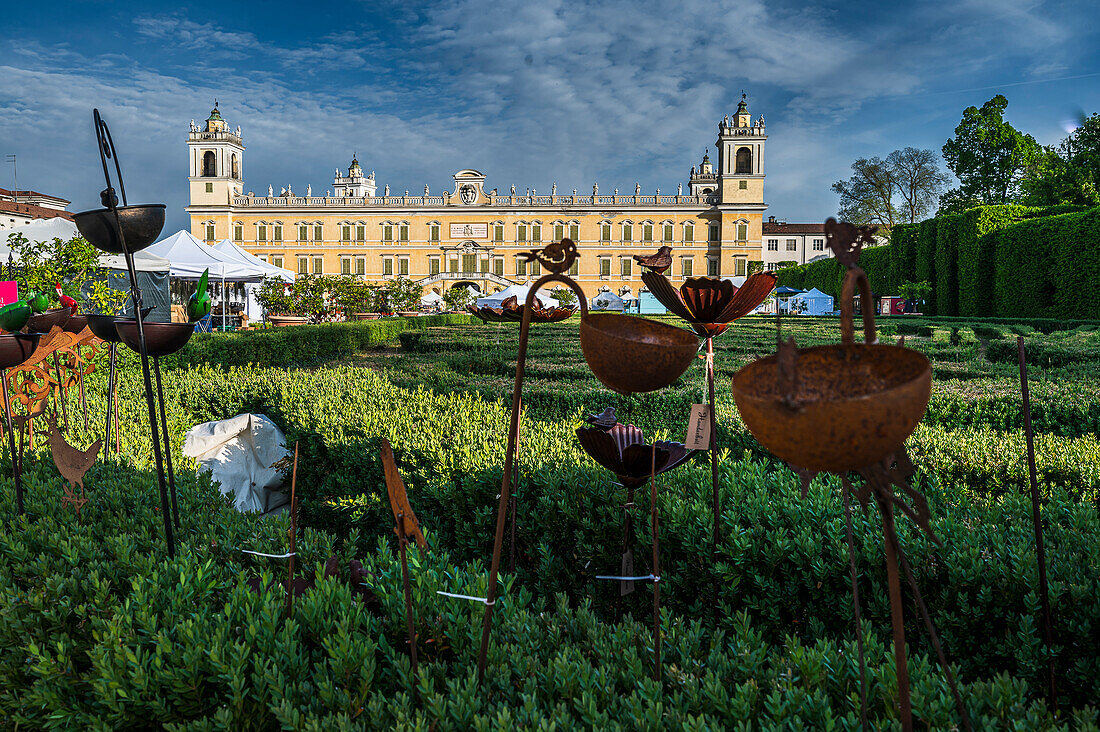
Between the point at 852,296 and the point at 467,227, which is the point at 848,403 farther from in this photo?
the point at 467,227

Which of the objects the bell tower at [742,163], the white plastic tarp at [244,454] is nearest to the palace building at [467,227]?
the bell tower at [742,163]

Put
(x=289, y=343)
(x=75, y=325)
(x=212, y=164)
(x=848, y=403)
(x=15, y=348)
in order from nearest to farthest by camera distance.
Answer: (x=848, y=403), (x=15, y=348), (x=75, y=325), (x=289, y=343), (x=212, y=164)

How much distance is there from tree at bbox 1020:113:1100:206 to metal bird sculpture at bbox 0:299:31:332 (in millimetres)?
29006

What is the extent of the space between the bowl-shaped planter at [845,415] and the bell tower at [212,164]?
6140 centimetres

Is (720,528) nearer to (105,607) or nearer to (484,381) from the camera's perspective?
(105,607)

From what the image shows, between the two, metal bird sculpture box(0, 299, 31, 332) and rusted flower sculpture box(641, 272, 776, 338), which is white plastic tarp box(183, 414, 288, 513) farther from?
rusted flower sculpture box(641, 272, 776, 338)

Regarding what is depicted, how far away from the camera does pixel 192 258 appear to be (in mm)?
14617

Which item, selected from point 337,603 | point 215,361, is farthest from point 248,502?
point 215,361

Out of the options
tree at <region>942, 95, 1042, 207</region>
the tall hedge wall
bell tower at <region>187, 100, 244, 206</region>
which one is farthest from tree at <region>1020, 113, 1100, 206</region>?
bell tower at <region>187, 100, 244, 206</region>

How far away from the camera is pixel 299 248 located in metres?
55.1

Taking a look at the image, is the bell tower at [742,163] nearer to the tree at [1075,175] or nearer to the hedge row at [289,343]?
the tree at [1075,175]

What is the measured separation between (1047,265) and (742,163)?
39806mm

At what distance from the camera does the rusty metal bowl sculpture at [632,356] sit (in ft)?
3.84

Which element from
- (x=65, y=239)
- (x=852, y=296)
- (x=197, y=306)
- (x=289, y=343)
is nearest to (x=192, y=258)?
(x=65, y=239)
